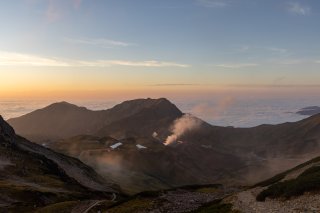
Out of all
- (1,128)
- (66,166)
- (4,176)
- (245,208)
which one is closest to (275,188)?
(245,208)

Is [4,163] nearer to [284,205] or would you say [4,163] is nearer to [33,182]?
[33,182]

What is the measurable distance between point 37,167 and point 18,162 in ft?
23.9

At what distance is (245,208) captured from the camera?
5084 cm

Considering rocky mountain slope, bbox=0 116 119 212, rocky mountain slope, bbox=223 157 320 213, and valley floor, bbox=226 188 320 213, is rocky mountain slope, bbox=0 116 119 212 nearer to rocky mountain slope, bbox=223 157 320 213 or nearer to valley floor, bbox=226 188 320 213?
valley floor, bbox=226 188 320 213

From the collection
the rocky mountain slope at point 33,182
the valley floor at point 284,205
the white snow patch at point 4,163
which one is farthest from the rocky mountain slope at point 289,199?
the white snow patch at point 4,163

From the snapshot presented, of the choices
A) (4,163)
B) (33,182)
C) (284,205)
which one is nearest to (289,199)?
(284,205)

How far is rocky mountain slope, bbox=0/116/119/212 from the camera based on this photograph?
9869 centimetres

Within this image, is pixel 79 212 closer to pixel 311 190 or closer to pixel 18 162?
pixel 311 190

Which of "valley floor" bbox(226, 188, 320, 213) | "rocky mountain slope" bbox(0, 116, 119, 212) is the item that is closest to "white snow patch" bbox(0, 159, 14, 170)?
"rocky mountain slope" bbox(0, 116, 119, 212)

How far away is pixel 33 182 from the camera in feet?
432

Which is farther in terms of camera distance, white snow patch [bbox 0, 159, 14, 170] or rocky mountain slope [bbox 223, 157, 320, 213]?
white snow patch [bbox 0, 159, 14, 170]

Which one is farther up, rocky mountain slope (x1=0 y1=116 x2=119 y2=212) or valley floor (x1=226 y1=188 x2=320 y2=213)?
valley floor (x1=226 y1=188 x2=320 y2=213)

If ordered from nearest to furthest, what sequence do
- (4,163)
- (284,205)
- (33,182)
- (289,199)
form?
1. (284,205)
2. (289,199)
3. (33,182)
4. (4,163)

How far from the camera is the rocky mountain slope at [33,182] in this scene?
324 feet
